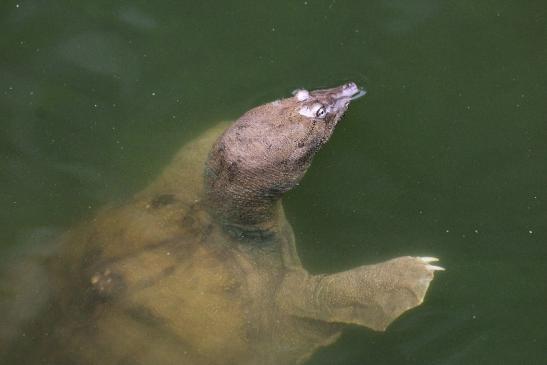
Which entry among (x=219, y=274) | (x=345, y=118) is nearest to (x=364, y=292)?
(x=219, y=274)

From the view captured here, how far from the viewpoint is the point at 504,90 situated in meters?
4.88

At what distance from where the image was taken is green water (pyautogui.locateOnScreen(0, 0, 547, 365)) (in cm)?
475

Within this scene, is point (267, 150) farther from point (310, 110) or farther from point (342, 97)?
point (342, 97)

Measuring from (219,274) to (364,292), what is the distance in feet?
3.35

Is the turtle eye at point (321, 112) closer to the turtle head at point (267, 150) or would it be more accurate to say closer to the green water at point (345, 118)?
the turtle head at point (267, 150)

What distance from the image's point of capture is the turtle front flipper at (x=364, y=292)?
4.41m

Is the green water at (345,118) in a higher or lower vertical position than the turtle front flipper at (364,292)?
higher

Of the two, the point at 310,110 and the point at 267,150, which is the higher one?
the point at 310,110

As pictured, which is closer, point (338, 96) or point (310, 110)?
point (310, 110)

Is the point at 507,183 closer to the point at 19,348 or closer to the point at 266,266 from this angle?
the point at 266,266

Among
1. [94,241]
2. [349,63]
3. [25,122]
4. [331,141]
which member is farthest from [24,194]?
[349,63]

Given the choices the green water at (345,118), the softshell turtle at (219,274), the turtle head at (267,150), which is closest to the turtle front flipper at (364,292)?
the softshell turtle at (219,274)

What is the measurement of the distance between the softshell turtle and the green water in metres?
0.27

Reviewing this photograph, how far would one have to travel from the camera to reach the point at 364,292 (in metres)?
4.47
